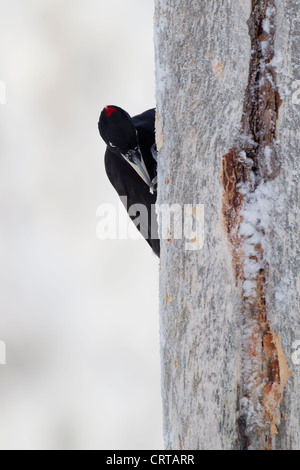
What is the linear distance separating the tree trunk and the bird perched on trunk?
1.54 m

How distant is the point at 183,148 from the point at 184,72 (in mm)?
206

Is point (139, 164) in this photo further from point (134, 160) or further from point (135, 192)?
point (135, 192)

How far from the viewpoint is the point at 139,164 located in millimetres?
3141

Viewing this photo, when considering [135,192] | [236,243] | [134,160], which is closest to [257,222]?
[236,243]

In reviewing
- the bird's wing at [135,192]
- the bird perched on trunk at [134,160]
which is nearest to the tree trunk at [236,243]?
the bird perched on trunk at [134,160]

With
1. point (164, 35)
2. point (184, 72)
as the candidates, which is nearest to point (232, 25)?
point (184, 72)

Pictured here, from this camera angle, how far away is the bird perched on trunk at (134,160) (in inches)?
119

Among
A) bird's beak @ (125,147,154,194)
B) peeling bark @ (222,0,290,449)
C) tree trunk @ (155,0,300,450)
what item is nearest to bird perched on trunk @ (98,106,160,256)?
bird's beak @ (125,147,154,194)

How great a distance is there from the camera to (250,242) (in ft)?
4.15

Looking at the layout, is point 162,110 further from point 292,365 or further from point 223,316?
point 292,365

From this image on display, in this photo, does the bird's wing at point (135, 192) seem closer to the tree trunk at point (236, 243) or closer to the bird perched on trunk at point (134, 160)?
the bird perched on trunk at point (134, 160)

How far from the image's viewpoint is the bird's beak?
10.2ft

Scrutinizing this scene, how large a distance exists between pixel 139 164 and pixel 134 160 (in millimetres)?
36

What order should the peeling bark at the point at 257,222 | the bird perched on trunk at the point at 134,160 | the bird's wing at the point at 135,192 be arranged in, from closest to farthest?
the peeling bark at the point at 257,222 → the bird perched on trunk at the point at 134,160 → the bird's wing at the point at 135,192
